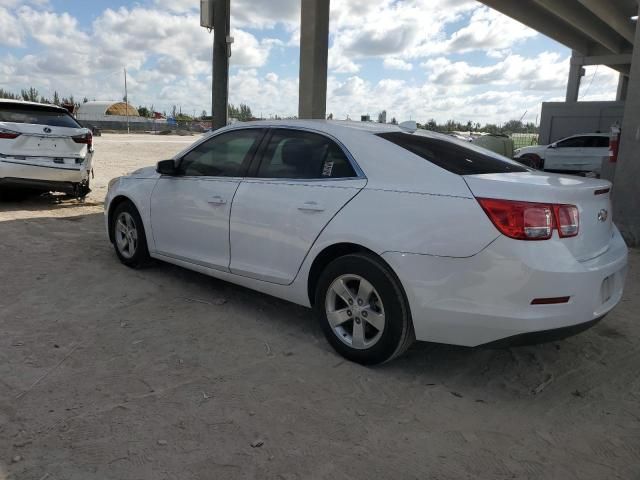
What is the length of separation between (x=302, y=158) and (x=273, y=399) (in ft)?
5.70

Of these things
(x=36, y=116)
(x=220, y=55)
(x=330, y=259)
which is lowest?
(x=330, y=259)

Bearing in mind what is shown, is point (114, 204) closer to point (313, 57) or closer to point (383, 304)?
point (383, 304)

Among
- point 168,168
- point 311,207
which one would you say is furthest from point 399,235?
point 168,168

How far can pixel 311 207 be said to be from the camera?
354cm

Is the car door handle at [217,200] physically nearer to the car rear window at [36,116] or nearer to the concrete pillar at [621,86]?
the car rear window at [36,116]

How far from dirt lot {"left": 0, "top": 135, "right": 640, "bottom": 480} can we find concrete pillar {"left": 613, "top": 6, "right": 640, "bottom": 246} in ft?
14.0

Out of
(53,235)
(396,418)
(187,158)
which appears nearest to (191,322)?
(187,158)

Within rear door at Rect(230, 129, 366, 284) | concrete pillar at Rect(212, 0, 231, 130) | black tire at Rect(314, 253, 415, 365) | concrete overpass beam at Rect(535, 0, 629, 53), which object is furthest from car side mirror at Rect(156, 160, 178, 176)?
concrete overpass beam at Rect(535, 0, 629, 53)

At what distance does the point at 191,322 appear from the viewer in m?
4.06

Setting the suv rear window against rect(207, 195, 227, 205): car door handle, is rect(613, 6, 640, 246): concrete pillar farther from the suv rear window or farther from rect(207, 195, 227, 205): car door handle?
rect(207, 195, 227, 205): car door handle

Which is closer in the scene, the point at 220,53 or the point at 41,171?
the point at 41,171

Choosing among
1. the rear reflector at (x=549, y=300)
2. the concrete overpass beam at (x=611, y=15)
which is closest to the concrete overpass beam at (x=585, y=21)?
the concrete overpass beam at (x=611, y=15)

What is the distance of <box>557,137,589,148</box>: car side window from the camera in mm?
19737

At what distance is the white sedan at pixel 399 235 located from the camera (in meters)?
2.79
